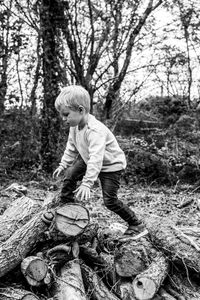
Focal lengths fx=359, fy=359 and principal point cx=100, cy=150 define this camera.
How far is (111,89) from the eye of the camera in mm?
9586

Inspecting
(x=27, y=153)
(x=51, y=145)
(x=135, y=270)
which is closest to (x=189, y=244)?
(x=135, y=270)

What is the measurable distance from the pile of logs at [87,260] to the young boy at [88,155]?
217 millimetres

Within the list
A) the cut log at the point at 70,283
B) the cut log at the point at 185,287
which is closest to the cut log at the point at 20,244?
the cut log at the point at 70,283

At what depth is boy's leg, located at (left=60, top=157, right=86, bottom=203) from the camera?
3.75 m

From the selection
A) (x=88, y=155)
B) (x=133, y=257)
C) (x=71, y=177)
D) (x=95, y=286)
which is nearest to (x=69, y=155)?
(x=71, y=177)

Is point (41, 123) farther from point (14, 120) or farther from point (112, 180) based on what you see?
point (112, 180)

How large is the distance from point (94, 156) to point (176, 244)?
3.98 feet

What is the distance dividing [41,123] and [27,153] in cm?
91

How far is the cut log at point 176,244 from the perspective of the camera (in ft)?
11.2

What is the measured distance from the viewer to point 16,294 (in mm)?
2717

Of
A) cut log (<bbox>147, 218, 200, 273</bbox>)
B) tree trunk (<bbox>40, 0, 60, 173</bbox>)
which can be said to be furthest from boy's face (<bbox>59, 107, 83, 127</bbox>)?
tree trunk (<bbox>40, 0, 60, 173</bbox>)

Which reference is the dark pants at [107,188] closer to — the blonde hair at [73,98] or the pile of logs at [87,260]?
the pile of logs at [87,260]

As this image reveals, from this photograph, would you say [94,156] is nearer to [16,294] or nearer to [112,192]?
[112,192]

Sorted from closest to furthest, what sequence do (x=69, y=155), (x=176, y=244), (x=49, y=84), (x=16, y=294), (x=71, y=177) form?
(x=16, y=294) → (x=176, y=244) → (x=71, y=177) → (x=69, y=155) → (x=49, y=84)
